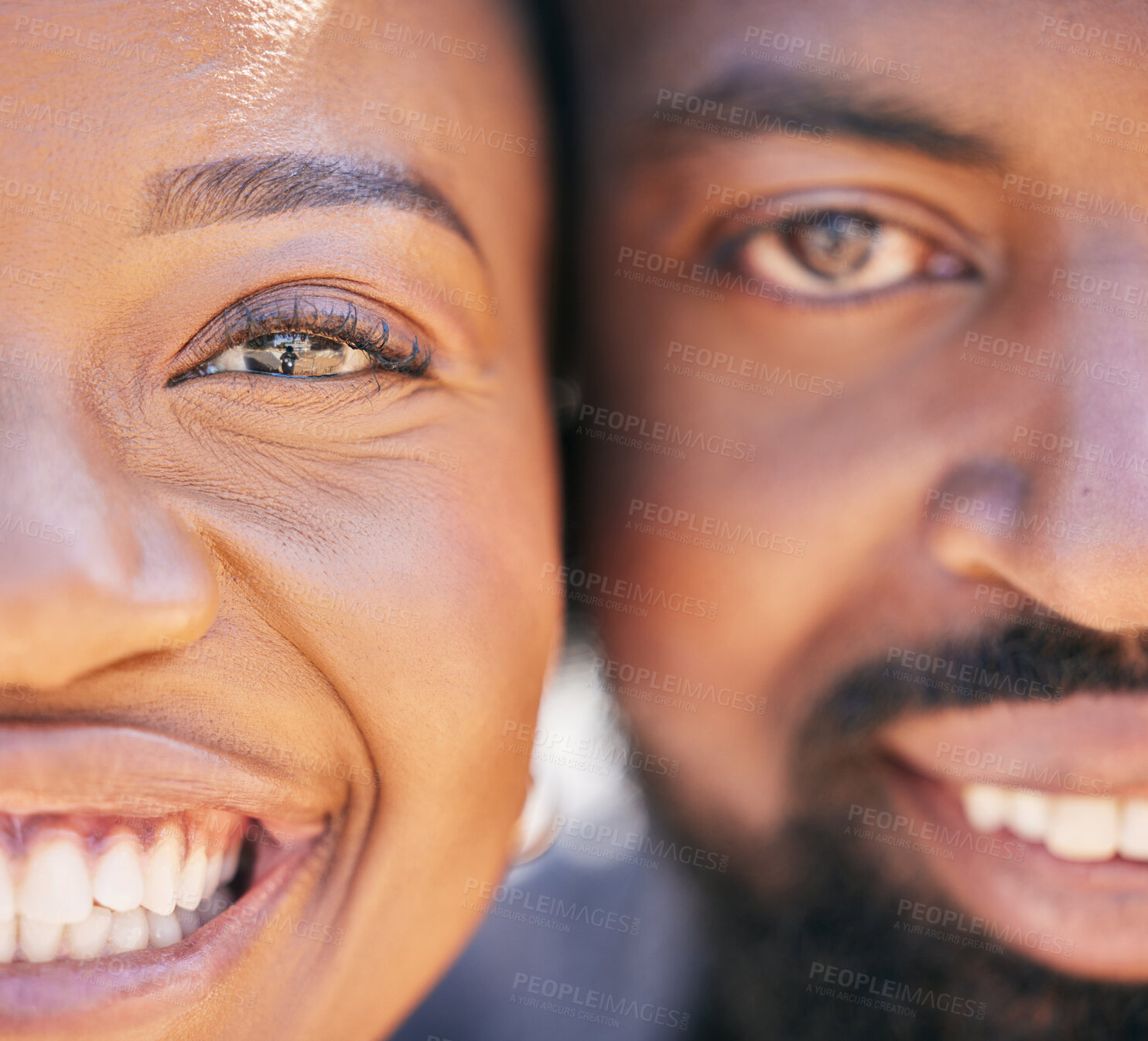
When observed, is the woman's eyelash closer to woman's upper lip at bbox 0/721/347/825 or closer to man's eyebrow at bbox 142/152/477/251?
man's eyebrow at bbox 142/152/477/251

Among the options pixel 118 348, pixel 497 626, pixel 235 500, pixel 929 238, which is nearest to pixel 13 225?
pixel 118 348

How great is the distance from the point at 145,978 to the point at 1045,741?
1529 millimetres

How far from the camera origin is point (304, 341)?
1.70 m

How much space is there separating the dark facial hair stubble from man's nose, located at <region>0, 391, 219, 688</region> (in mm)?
1264

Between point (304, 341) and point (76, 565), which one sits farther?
point (304, 341)

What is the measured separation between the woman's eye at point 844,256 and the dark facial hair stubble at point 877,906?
2.20ft

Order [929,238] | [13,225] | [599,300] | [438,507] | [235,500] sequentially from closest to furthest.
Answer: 1. [13,225]
2. [235,500]
3. [438,507]
4. [929,238]
5. [599,300]

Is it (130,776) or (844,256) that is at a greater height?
(844,256)

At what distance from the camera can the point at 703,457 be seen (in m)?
2.14

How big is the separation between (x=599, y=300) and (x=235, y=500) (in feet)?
3.11

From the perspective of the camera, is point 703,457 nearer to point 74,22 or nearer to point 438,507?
point 438,507

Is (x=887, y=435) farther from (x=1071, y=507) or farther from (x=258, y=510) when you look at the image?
(x=258, y=510)

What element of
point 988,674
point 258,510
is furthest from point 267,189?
point 988,674

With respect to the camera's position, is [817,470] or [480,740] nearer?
[480,740]
